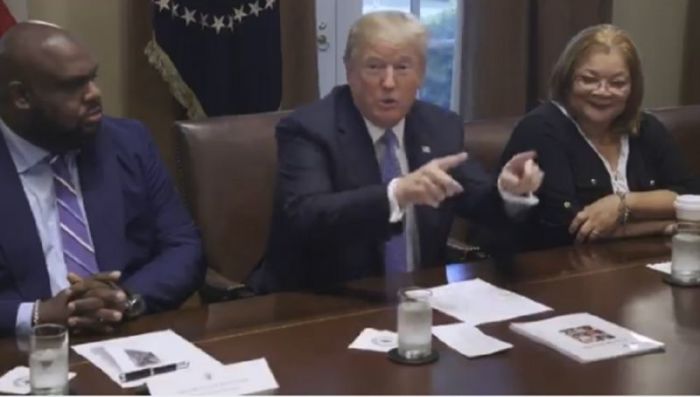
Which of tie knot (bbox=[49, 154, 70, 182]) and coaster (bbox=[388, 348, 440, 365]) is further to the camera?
tie knot (bbox=[49, 154, 70, 182])

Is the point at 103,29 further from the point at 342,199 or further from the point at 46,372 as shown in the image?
the point at 46,372

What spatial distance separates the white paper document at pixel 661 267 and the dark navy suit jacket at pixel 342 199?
0.36m

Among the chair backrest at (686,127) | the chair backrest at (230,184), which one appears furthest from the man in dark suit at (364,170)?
the chair backrest at (686,127)

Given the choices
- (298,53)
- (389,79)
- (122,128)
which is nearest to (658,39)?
(298,53)

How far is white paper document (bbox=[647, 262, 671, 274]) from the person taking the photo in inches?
87.4

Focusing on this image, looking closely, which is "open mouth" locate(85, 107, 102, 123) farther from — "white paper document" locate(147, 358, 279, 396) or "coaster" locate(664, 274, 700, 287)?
"coaster" locate(664, 274, 700, 287)

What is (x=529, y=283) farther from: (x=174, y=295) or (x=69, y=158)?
(x=69, y=158)

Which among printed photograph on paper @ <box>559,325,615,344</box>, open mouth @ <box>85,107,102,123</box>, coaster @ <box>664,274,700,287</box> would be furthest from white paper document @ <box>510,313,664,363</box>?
open mouth @ <box>85,107,102,123</box>

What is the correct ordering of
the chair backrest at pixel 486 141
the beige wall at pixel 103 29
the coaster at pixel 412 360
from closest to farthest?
the coaster at pixel 412 360 → the chair backrest at pixel 486 141 → the beige wall at pixel 103 29

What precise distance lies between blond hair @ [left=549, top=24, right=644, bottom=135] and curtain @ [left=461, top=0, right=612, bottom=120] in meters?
1.03

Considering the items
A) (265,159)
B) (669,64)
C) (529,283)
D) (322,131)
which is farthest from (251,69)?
(669,64)

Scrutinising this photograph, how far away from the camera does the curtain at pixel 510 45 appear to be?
378cm

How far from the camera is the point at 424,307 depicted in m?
1.69

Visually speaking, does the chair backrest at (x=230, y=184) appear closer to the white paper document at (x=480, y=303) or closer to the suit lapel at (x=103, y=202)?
the suit lapel at (x=103, y=202)
